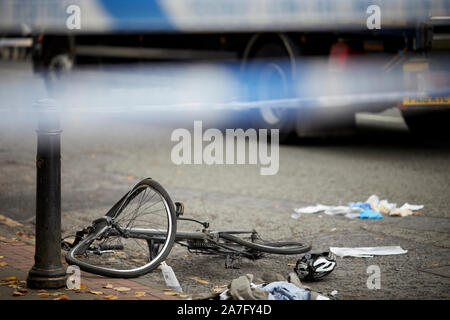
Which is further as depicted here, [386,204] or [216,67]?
[216,67]

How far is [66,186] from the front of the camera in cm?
905

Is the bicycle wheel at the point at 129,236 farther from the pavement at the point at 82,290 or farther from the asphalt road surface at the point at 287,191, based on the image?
the asphalt road surface at the point at 287,191

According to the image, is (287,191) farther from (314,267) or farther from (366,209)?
(314,267)

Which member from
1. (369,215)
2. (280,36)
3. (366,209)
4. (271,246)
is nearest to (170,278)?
(271,246)

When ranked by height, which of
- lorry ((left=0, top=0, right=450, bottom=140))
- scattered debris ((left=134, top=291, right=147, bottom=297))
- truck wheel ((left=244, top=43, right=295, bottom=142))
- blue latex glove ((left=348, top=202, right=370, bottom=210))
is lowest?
blue latex glove ((left=348, top=202, right=370, bottom=210))

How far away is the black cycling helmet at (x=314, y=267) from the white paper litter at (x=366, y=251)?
0.68 m

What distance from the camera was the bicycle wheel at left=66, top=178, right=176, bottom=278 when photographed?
543 cm

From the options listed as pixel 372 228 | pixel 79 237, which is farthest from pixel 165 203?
pixel 372 228

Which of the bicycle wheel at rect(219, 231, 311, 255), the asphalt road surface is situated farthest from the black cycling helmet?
the bicycle wheel at rect(219, 231, 311, 255)

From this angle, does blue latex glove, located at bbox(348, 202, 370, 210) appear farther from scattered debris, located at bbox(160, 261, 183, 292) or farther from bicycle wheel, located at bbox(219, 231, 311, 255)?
scattered debris, located at bbox(160, 261, 183, 292)

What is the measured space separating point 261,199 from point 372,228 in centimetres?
164

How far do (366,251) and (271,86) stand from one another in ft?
20.0

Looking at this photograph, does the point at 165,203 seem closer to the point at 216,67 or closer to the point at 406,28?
the point at 406,28

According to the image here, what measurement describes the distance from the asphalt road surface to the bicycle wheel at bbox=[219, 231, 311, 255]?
13 centimetres
